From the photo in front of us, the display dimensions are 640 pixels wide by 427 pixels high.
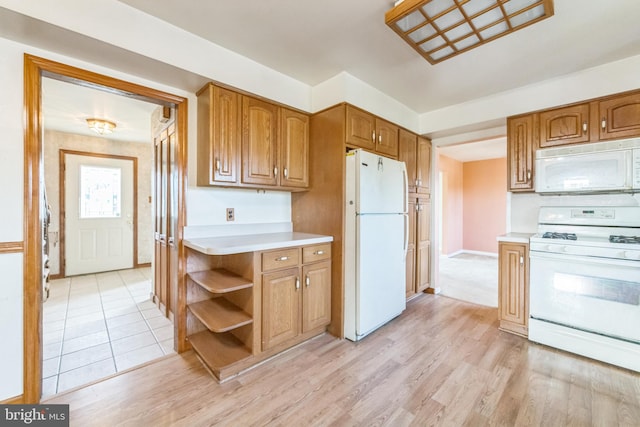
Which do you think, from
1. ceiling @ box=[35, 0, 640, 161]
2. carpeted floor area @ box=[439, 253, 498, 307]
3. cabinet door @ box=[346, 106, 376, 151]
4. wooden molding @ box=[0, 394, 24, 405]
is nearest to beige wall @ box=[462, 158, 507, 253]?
carpeted floor area @ box=[439, 253, 498, 307]

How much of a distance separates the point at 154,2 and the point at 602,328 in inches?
155

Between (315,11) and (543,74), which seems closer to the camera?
(315,11)

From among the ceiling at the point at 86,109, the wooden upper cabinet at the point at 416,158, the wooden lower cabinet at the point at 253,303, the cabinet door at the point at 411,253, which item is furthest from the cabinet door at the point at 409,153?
the ceiling at the point at 86,109

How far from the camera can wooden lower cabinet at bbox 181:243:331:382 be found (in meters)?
1.92

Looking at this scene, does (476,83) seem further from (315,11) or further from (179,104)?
(179,104)

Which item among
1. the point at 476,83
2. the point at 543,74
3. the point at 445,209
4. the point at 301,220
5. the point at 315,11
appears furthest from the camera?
the point at 445,209

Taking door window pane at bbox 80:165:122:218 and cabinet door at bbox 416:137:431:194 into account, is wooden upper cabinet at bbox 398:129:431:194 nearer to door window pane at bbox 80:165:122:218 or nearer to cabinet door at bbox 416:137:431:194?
cabinet door at bbox 416:137:431:194

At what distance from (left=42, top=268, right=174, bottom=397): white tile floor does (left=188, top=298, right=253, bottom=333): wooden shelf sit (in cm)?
51

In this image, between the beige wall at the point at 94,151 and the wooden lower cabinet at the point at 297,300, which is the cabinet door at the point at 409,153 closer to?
the wooden lower cabinet at the point at 297,300

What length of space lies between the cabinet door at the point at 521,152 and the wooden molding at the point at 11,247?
403cm

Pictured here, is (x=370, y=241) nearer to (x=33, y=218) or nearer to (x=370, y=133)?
(x=370, y=133)

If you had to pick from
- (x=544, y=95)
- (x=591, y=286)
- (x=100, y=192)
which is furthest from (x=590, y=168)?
(x=100, y=192)

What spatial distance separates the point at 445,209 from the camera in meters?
6.33

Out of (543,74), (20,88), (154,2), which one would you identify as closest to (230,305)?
(20,88)
